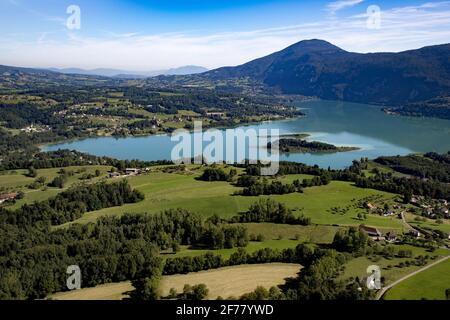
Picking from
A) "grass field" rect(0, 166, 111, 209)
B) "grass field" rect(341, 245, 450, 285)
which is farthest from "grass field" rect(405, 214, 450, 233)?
"grass field" rect(0, 166, 111, 209)

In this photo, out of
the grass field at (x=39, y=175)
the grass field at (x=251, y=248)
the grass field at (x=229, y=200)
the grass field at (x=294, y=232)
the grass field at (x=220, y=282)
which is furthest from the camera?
the grass field at (x=39, y=175)

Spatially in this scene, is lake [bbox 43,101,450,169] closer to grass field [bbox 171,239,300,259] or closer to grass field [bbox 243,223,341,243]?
grass field [bbox 243,223,341,243]

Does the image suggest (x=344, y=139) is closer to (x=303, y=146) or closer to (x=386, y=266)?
(x=303, y=146)

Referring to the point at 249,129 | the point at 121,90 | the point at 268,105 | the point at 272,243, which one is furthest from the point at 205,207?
the point at 121,90

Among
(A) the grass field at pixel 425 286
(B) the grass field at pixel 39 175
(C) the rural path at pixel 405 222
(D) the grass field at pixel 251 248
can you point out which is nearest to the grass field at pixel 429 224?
(C) the rural path at pixel 405 222

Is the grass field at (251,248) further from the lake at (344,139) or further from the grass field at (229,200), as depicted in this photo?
the lake at (344,139)

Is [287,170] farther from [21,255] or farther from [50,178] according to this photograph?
[21,255]
